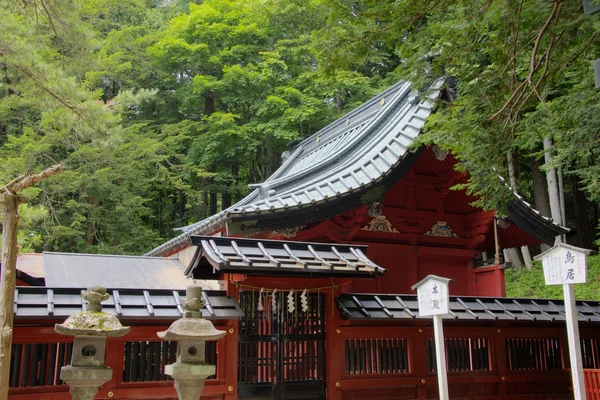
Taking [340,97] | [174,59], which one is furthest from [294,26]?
[174,59]

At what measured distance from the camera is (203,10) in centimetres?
2425

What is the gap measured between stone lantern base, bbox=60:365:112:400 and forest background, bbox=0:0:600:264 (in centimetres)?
330

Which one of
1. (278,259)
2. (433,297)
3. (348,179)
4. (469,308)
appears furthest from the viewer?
(348,179)

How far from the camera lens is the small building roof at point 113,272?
30.4 ft

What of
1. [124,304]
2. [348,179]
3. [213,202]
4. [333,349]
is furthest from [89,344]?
[213,202]

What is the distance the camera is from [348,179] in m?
9.98

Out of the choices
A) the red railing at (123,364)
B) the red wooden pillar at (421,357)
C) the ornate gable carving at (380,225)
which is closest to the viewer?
the red railing at (123,364)

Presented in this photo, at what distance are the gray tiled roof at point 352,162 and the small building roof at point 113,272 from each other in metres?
0.90

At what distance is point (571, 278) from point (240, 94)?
1863cm

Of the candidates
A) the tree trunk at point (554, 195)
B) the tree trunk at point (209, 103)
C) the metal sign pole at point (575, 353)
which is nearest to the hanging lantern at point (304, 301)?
the metal sign pole at point (575, 353)

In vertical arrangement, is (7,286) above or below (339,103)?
below

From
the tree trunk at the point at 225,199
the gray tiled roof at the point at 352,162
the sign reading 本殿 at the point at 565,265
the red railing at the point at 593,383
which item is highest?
the tree trunk at the point at 225,199

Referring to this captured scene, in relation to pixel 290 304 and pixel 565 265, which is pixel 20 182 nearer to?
pixel 290 304

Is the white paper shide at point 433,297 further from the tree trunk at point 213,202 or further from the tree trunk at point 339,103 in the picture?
the tree trunk at point 213,202
